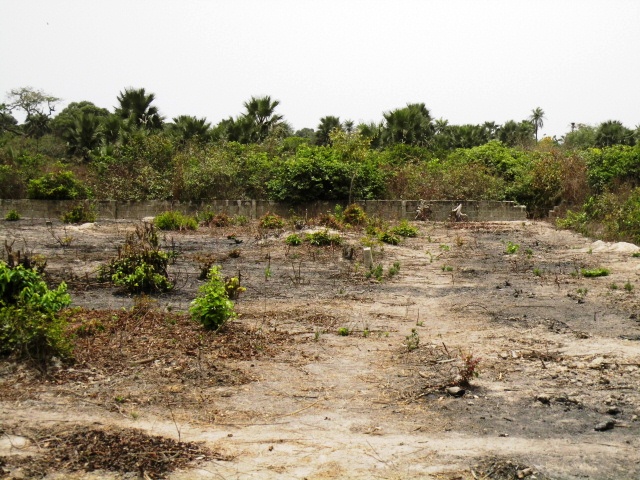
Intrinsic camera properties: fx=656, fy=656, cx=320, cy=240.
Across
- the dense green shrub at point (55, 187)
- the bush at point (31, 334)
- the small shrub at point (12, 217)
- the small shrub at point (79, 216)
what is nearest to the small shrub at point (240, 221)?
the small shrub at point (79, 216)

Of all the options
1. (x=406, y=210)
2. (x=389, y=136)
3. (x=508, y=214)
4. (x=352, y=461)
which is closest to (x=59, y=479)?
(x=352, y=461)

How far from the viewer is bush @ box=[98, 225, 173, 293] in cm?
1108

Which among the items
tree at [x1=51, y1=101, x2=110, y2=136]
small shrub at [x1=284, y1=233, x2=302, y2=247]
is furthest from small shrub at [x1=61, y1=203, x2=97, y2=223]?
tree at [x1=51, y1=101, x2=110, y2=136]

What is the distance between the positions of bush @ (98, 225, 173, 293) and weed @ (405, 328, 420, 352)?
15.6 ft

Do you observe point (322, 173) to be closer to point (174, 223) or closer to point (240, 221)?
point (240, 221)

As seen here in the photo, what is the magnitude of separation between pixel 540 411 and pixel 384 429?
1.42 metres

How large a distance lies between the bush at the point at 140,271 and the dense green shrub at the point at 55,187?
54.5 feet

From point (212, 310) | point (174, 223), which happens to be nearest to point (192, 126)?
point (174, 223)

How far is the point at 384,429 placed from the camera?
535 centimetres

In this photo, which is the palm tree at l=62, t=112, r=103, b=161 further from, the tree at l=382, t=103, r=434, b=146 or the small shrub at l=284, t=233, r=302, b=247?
the small shrub at l=284, t=233, r=302, b=247

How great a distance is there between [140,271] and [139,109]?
3226 centimetres

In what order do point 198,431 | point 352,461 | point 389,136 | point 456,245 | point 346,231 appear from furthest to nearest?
point 389,136
point 346,231
point 456,245
point 198,431
point 352,461

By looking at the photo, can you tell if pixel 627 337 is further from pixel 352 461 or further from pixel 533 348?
pixel 352 461

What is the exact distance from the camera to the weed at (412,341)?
25.6 feet
